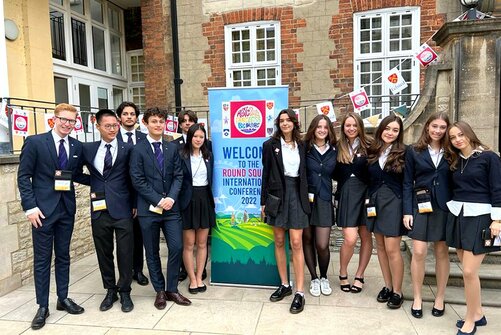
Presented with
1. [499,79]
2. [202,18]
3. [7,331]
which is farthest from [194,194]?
[202,18]

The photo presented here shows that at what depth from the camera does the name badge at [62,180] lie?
3.46 meters

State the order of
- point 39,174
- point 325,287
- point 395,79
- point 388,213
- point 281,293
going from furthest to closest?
point 395,79 → point 325,287 → point 281,293 → point 388,213 → point 39,174

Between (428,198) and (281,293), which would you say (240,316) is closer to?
(281,293)

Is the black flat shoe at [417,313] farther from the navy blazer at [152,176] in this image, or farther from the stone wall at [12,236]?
the stone wall at [12,236]

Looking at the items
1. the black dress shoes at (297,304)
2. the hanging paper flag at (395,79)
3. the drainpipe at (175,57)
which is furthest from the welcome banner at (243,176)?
the drainpipe at (175,57)

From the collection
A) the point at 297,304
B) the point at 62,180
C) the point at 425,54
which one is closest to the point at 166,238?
the point at 62,180

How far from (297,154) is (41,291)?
9.20 feet

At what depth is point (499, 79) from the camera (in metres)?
4.35

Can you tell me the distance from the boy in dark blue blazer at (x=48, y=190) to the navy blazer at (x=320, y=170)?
7.59 feet

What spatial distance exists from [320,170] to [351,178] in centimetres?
34

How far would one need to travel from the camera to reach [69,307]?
3695 mm

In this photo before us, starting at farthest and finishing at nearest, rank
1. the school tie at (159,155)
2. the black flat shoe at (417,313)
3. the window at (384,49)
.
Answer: the window at (384,49) → the school tie at (159,155) → the black flat shoe at (417,313)

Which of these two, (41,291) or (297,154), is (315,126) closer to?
(297,154)

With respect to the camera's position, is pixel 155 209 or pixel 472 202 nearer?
pixel 472 202
